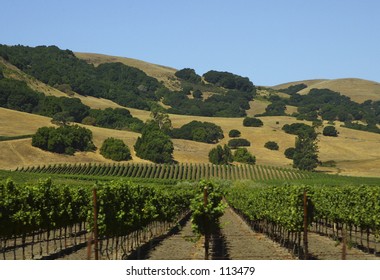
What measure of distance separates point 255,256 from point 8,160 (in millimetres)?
98677

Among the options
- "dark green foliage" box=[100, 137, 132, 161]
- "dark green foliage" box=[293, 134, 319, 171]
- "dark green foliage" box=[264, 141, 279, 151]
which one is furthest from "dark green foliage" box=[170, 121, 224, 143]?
"dark green foliage" box=[100, 137, 132, 161]

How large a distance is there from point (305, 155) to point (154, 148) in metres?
36.6

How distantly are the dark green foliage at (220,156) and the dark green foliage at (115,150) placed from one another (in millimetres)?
21565

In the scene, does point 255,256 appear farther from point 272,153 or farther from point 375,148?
point 375,148

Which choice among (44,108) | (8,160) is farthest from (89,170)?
(44,108)

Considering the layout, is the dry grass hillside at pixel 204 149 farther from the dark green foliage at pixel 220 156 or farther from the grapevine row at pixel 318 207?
the grapevine row at pixel 318 207

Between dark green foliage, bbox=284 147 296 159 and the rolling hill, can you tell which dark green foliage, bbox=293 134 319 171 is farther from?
the rolling hill

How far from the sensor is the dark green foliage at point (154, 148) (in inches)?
5773

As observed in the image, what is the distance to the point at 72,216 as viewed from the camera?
40812 mm

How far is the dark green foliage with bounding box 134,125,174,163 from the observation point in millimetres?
146625

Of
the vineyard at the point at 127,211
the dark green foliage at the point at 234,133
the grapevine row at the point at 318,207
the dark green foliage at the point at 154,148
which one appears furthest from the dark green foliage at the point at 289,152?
the vineyard at the point at 127,211

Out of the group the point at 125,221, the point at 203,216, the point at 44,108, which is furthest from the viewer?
the point at 44,108

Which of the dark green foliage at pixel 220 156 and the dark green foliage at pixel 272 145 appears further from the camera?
the dark green foliage at pixel 272 145

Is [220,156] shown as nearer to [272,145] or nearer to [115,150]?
[272,145]
